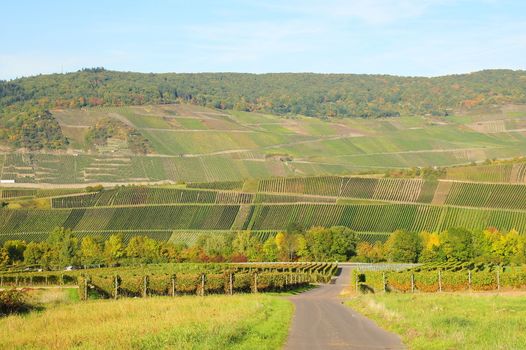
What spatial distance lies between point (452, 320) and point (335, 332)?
145 inches

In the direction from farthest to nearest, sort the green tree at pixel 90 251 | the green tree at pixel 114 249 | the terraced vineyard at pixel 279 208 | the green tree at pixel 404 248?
the terraced vineyard at pixel 279 208 → the green tree at pixel 114 249 → the green tree at pixel 90 251 → the green tree at pixel 404 248

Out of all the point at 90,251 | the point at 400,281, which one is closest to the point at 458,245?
the point at 90,251

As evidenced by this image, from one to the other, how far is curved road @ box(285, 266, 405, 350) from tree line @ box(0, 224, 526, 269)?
79.4 meters

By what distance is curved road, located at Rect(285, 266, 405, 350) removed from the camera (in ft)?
89.0

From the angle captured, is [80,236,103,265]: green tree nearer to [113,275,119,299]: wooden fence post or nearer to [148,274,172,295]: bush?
[148,274,172,295]: bush

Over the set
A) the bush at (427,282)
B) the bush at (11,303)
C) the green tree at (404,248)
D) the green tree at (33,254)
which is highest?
the bush at (11,303)

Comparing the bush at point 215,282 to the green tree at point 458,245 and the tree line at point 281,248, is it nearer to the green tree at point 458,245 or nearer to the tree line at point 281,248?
the tree line at point 281,248

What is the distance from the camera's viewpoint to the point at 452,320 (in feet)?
102

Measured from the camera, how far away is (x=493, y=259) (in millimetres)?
114812

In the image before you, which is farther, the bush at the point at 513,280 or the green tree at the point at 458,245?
A: the green tree at the point at 458,245

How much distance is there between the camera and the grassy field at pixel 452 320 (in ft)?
84.5

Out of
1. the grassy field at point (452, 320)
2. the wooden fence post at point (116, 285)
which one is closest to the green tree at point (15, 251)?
the wooden fence post at point (116, 285)

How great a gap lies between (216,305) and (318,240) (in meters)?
91.1

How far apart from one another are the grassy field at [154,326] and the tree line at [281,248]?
3156 inches
